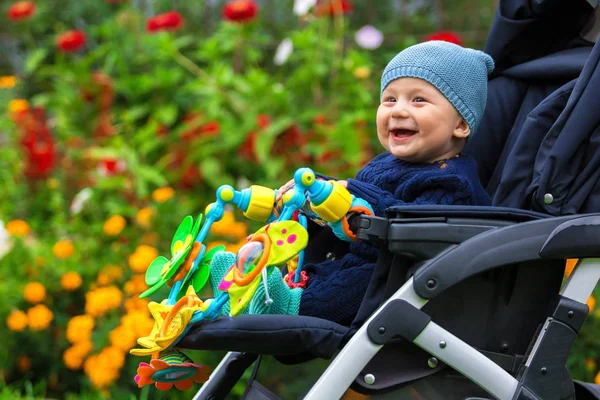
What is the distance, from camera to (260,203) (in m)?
2.23

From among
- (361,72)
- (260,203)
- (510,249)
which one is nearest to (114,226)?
(361,72)

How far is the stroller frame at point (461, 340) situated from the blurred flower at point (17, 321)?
1.80 metres

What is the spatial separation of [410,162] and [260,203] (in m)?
0.45

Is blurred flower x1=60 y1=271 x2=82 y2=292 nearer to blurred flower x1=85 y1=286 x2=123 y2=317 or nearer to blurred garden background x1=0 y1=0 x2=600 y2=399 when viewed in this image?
blurred garden background x1=0 y1=0 x2=600 y2=399

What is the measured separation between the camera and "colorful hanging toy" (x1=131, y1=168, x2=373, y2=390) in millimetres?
1997

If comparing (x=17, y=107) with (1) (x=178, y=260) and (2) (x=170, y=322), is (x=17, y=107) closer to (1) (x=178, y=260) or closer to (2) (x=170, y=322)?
(1) (x=178, y=260)

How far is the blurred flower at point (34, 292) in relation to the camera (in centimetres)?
352

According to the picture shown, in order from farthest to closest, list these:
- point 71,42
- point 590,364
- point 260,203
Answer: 1. point 71,42
2. point 590,364
3. point 260,203

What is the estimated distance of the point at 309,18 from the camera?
491cm

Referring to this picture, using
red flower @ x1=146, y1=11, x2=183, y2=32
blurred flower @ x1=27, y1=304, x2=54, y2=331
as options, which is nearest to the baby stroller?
blurred flower @ x1=27, y1=304, x2=54, y2=331

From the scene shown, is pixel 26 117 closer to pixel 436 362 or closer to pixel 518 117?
pixel 518 117

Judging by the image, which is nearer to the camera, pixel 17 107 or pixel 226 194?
pixel 226 194

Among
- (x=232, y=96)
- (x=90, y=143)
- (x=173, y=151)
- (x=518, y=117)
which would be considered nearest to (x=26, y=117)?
(x=90, y=143)

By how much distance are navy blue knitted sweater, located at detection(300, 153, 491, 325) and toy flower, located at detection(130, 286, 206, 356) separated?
0.36 m
